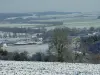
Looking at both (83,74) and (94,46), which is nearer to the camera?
(83,74)

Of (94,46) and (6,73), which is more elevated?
(6,73)

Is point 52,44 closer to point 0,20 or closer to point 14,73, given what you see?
point 14,73

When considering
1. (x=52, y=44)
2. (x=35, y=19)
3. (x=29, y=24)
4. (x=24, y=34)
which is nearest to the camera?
(x=52, y=44)

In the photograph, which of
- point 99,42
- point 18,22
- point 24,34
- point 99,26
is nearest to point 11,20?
point 18,22

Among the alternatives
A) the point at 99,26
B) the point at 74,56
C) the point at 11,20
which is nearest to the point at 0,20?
the point at 11,20

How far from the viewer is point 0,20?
63.4 m

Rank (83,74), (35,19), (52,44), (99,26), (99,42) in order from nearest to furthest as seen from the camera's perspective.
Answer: (83,74) < (52,44) < (99,42) < (99,26) < (35,19)

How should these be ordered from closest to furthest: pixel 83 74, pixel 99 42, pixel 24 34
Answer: pixel 83 74 < pixel 99 42 < pixel 24 34

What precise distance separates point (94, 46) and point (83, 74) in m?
21.6

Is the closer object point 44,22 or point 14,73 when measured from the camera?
point 14,73

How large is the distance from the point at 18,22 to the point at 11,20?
6.38 feet

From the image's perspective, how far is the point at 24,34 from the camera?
54.9 meters

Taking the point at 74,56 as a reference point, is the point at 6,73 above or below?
above

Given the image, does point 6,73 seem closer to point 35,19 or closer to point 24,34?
point 24,34
